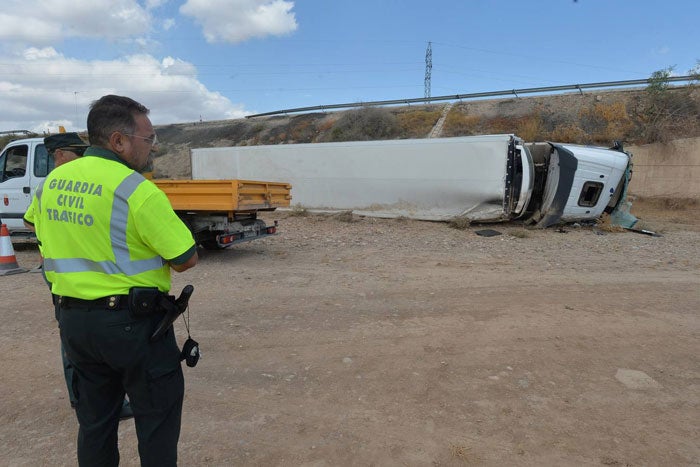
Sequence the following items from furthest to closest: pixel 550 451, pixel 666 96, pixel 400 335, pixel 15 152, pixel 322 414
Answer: pixel 666 96, pixel 15 152, pixel 400 335, pixel 322 414, pixel 550 451

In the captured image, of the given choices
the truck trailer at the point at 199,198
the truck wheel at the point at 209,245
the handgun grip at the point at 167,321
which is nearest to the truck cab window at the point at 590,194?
the truck trailer at the point at 199,198

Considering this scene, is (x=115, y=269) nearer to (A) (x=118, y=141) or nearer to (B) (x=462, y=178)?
(A) (x=118, y=141)

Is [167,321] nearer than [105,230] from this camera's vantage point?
No

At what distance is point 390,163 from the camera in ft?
40.7

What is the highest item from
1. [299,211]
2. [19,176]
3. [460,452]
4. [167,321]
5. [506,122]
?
[506,122]

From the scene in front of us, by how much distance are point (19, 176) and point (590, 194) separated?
13.0 metres

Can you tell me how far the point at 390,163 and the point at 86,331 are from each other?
1125cm

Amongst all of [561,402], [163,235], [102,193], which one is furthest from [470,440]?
[102,193]

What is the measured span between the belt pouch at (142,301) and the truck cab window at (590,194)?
11.5m

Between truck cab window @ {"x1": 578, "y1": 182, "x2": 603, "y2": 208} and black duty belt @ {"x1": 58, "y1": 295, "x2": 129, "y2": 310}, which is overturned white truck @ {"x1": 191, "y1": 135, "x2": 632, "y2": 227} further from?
black duty belt @ {"x1": 58, "y1": 295, "x2": 129, "y2": 310}

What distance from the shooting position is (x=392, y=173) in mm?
12422

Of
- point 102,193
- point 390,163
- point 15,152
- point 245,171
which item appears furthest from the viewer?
point 245,171

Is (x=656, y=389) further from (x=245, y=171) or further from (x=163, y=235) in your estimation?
(x=245, y=171)

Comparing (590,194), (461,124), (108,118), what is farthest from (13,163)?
(461,124)
